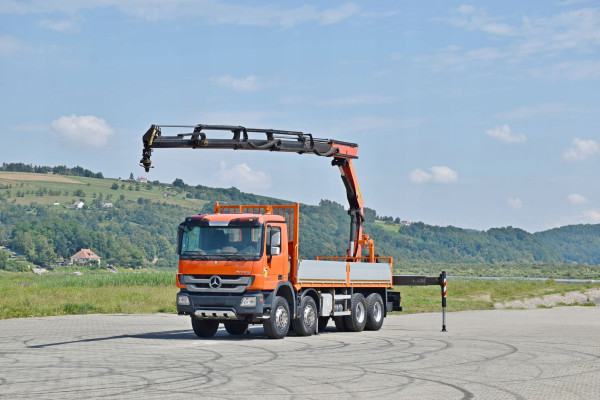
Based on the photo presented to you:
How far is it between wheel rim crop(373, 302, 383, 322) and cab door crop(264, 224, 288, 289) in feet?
15.0

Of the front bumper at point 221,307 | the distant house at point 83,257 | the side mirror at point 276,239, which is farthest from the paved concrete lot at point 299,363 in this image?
the distant house at point 83,257

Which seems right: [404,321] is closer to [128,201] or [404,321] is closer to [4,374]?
[4,374]

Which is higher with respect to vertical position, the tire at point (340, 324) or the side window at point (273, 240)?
the side window at point (273, 240)

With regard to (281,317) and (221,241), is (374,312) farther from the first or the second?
(221,241)

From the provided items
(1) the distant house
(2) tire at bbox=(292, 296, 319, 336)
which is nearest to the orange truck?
(2) tire at bbox=(292, 296, 319, 336)

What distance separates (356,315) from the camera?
78.0 feet

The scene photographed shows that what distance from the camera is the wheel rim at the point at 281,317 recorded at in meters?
20.5

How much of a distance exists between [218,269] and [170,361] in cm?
499

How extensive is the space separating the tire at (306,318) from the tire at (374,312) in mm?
2665

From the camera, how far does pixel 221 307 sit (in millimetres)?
20250

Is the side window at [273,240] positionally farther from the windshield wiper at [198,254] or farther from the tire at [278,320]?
the windshield wiper at [198,254]

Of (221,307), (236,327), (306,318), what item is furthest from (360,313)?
(221,307)

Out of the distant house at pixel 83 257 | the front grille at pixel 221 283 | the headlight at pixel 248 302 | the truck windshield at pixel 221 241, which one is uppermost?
the distant house at pixel 83 257

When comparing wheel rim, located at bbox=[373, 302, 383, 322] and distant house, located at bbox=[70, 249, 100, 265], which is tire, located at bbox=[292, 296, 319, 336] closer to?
wheel rim, located at bbox=[373, 302, 383, 322]
